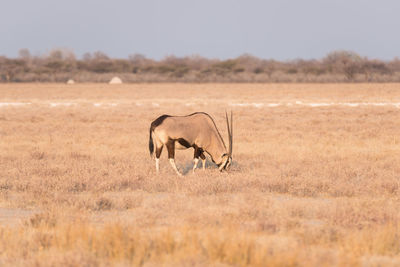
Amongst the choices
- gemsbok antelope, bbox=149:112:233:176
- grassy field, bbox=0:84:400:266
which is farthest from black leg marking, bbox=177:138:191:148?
grassy field, bbox=0:84:400:266

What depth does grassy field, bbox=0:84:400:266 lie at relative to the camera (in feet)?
17.8

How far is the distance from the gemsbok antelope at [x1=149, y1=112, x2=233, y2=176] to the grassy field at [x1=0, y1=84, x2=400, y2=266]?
41 centimetres

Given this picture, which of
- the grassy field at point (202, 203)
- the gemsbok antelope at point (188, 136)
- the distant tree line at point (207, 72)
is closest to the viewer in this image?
the grassy field at point (202, 203)

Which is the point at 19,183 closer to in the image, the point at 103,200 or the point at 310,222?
the point at 103,200

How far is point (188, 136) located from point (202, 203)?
249 centimetres

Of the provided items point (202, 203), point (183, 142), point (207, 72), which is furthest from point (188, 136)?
point (207, 72)

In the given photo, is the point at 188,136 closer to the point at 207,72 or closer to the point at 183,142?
the point at 183,142

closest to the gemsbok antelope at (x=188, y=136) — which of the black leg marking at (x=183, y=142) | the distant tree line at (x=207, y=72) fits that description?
the black leg marking at (x=183, y=142)

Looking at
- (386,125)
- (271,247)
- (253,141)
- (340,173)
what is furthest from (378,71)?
(271,247)

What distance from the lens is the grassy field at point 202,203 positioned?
542 centimetres

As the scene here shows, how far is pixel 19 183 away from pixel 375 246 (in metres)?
6.31

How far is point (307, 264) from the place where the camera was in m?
5.01

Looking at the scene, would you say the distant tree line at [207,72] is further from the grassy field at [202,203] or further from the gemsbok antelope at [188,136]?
the gemsbok antelope at [188,136]

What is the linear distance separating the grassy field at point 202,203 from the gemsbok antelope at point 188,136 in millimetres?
405
